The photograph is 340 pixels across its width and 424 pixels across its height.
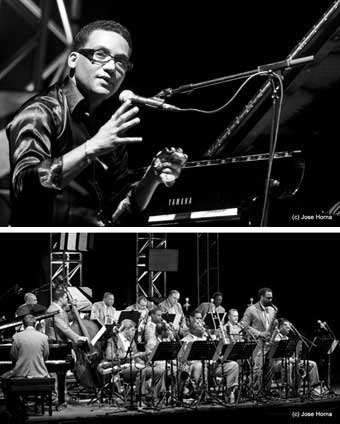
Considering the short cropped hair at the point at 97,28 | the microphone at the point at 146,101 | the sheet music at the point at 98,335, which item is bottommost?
the sheet music at the point at 98,335

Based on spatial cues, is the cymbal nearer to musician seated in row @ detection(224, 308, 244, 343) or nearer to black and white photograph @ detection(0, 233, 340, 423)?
black and white photograph @ detection(0, 233, 340, 423)

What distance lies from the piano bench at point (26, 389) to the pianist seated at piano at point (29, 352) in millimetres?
104

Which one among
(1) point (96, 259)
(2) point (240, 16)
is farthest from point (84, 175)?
(2) point (240, 16)

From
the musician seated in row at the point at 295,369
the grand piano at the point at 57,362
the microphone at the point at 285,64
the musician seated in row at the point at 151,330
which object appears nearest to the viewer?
the microphone at the point at 285,64

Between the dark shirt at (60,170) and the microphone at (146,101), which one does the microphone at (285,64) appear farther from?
the dark shirt at (60,170)

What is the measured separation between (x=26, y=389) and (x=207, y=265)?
1.81 m

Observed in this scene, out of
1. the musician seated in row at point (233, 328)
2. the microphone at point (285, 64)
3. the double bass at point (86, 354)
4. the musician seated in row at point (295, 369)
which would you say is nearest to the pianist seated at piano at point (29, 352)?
the double bass at point (86, 354)

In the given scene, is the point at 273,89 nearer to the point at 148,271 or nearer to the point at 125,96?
the point at 125,96

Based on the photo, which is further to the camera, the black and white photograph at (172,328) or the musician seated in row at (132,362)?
the musician seated in row at (132,362)

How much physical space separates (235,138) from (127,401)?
8.28 ft

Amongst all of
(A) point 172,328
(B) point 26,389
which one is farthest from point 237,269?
(B) point 26,389

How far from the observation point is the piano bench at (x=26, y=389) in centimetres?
770

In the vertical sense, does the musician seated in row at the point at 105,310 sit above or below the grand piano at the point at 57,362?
above

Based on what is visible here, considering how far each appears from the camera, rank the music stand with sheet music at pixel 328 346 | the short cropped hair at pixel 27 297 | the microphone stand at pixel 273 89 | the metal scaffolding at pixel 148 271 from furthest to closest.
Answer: the music stand with sheet music at pixel 328 346 → the short cropped hair at pixel 27 297 → the metal scaffolding at pixel 148 271 → the microphone stand at pixel 273 89
